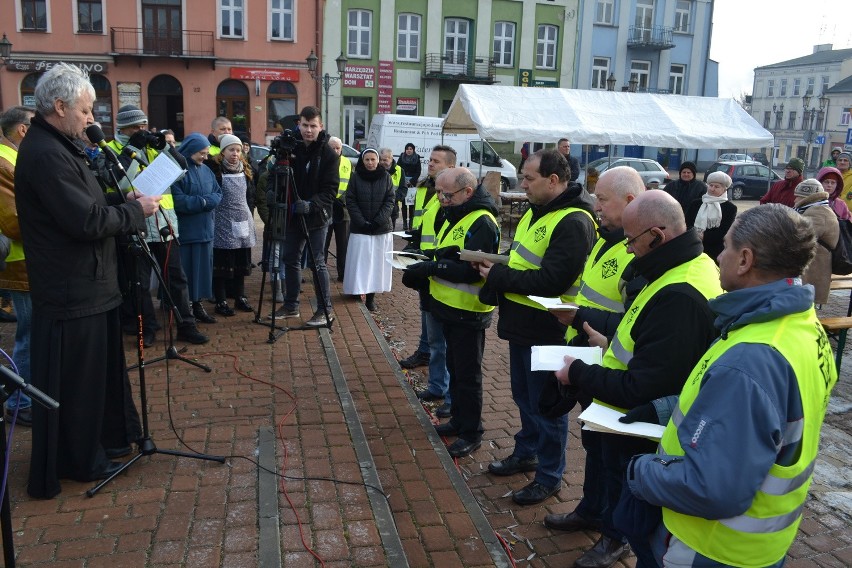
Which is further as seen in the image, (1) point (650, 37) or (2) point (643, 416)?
(1) point (650, 37)

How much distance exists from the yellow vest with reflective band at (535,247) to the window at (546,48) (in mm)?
33312

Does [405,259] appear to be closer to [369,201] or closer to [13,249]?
[13,249]

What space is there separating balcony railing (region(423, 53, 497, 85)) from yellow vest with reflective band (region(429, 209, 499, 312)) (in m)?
29.6

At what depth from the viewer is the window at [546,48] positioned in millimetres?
35031

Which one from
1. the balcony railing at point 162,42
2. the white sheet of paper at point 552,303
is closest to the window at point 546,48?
the balcony railing at point 162,42

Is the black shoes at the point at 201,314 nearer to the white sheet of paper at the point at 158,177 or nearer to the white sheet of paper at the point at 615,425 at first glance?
the white sheet of paper at the point at 158,177

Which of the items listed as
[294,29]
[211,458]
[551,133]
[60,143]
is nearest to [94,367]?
[211,458]

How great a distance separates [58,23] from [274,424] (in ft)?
102

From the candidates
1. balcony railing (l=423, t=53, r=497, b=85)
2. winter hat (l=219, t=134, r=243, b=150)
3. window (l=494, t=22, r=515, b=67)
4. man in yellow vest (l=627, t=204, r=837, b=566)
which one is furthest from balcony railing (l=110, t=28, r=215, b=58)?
man in yellow vest (l=627, t=204, r=837, b=566)

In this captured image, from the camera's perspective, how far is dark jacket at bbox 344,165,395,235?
800 cm

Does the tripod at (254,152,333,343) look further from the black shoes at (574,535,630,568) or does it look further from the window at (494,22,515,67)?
the window at (494,22,515,67)

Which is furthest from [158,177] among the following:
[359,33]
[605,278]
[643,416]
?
[359,33]

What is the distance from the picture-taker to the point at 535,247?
13.0 feet

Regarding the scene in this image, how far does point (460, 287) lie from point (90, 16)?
3129 centimetres
